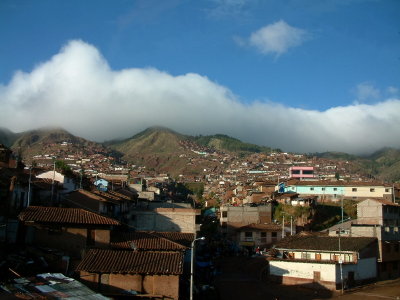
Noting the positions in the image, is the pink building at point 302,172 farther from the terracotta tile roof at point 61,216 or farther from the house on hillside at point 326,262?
the terracotta tile roof at point 61,216

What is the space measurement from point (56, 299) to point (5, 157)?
35323 millimetres

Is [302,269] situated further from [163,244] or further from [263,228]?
[263,228]

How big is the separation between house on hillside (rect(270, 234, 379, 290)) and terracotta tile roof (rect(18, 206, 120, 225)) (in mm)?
17547

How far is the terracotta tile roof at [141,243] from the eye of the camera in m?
32.8

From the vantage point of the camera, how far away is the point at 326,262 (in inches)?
1542

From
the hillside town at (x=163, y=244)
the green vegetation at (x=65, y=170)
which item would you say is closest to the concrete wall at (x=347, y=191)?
the hillside town at (x=163, y=244)

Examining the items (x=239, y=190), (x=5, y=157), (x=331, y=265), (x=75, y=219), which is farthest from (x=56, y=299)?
(x=239, y=190)

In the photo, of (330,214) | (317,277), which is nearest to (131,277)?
(317,277)

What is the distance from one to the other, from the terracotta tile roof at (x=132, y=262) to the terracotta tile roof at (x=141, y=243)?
3056 millimetres

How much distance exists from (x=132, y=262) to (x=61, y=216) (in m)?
7.95

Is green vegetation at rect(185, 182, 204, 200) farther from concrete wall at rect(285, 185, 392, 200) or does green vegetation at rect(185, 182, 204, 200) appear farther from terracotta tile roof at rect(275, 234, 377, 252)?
terracotta tile roof at rect(275, 234, 377, 252)

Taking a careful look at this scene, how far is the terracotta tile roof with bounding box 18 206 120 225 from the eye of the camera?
32.0 metres

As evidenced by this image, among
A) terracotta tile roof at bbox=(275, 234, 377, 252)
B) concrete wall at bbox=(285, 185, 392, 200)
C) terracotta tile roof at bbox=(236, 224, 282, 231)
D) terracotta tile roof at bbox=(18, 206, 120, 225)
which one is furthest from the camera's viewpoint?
concrete wall at bbox=(285, 185, 392, 200)

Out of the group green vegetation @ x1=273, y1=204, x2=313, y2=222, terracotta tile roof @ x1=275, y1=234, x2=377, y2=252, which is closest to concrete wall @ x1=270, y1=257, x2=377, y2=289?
terracotta tile roof @ x1=275, y1=234, x2=377, y2=252
